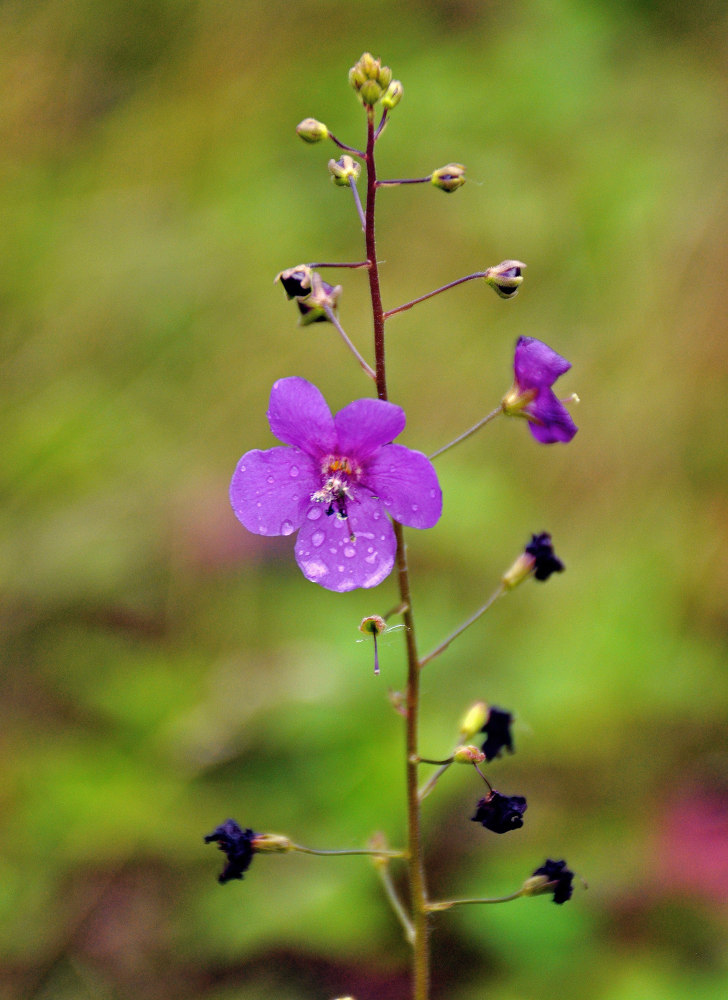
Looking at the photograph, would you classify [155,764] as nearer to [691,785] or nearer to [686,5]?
[691,785]

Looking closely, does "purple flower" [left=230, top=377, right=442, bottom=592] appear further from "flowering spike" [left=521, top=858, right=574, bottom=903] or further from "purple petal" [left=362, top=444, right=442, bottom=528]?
"flowering spike" [left=521, top=858, right=574, bottom=903]

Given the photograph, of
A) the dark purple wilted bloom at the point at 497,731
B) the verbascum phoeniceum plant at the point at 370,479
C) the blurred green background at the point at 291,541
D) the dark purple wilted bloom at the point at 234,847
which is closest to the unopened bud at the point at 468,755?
the verbascum phoeniceum plant at the point at 370,479

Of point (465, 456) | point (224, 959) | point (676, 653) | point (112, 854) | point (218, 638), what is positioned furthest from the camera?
point (465, 456)

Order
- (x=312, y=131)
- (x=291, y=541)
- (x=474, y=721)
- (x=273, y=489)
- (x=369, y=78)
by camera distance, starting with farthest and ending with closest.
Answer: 1. (x=291, y=541)
2. (x=474, y=721)
3. (x=273, y=489)
4. (x=312, y=131)
5. (x=369, y=78)

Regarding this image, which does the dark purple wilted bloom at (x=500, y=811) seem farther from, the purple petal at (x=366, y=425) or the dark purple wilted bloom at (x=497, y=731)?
the purple petal at (x=366, y=425)

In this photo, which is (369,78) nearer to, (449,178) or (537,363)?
(449,178)

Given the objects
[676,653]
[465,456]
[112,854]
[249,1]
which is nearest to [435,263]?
[465,456]

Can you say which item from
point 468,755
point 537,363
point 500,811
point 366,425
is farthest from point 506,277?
point 500,811
